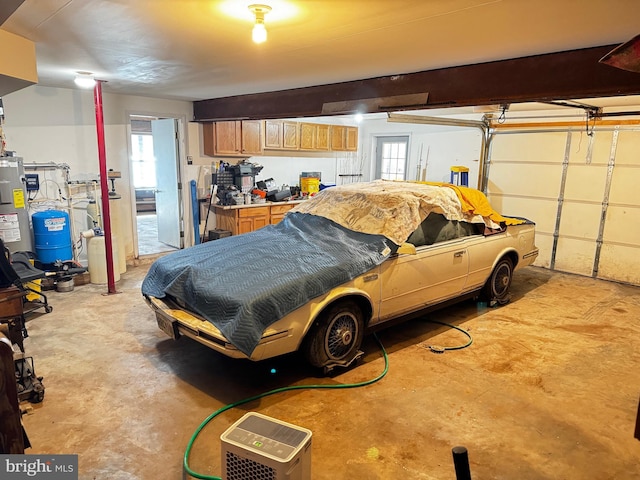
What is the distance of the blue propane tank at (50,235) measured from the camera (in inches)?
210

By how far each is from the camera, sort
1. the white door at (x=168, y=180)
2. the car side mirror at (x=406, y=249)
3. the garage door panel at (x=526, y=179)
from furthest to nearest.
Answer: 1. the white door at (x=168, y=180)
2. the garage door panel at (x=526, y=179)
3. the car side mirror at (x=406, y=249)

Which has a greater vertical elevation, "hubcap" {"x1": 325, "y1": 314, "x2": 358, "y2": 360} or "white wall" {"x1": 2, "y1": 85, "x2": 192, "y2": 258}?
"white wall" {"x1": 2, "y1": 85, "x2": 192, "y2": 258}

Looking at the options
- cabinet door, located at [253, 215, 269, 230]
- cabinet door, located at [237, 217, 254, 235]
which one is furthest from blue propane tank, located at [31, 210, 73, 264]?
cabinet door, located at [253, 215, 269, 230]

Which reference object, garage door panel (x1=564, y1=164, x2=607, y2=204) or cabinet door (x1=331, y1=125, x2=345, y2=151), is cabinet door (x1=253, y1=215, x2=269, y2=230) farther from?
garage door panel (x1=564, y1=164, x2=607, y2=204)

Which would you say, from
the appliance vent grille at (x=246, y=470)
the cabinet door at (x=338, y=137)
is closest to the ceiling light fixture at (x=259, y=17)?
the appliance vent grille at (x=246, y=470)

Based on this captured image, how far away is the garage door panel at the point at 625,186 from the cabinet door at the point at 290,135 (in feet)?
18.1

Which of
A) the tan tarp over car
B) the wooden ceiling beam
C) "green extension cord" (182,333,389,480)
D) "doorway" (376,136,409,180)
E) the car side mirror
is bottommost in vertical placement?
"green extension cord" (182,333,389,480)

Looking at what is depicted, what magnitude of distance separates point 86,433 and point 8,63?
2.72 meters

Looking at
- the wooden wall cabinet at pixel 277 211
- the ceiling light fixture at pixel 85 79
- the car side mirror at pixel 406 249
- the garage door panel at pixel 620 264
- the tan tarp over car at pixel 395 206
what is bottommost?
the garage door panel at pixel 620 264

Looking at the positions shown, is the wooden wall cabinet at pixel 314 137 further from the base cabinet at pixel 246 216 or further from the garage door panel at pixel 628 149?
the garage door panel at pixel 628 149

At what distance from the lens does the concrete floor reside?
2.61 meters

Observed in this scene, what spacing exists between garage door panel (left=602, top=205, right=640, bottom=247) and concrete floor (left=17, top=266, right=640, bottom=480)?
7.54ft

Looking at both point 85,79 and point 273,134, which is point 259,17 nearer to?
A: point 85,79

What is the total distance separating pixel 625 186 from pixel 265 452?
7025 millimetres
